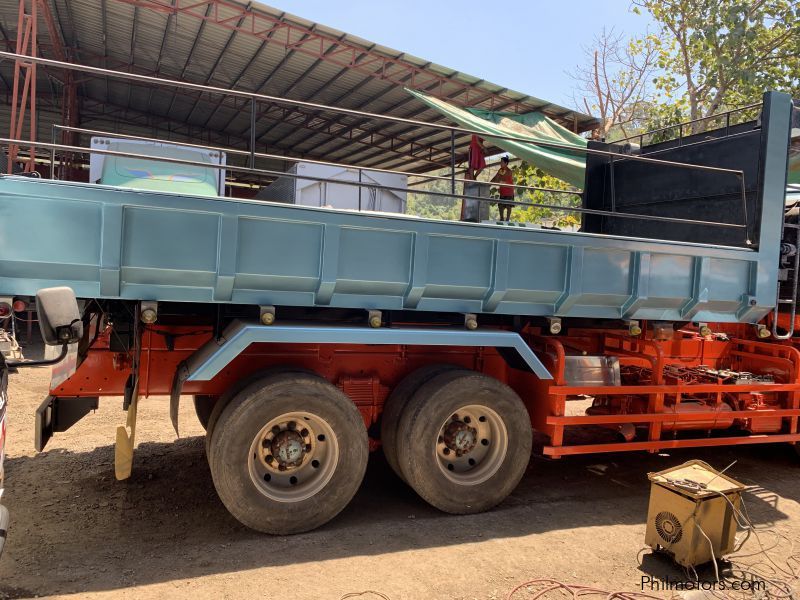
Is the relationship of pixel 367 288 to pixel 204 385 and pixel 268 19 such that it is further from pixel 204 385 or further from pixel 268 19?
pixel 268 19

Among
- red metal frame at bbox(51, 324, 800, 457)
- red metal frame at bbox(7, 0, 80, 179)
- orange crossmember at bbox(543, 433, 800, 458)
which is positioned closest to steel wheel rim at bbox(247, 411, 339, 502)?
A: red metal frame at bbox(51, 324, 800, 457)

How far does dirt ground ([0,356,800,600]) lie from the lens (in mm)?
3363

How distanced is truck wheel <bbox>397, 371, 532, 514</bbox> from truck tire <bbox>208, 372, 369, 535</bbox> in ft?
1.34

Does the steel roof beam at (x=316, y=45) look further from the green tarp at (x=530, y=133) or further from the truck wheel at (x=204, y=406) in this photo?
the truck wheel at (x=204, y=406)

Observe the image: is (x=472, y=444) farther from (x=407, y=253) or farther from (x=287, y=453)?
(x=407, y=253)

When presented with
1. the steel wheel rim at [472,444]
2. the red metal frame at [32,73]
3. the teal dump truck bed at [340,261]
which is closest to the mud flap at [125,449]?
the teal dump truck bed at [340,261]

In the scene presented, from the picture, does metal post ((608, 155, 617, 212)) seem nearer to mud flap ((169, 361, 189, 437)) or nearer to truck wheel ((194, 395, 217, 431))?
truck wheel ((194, 395, 217, 431))

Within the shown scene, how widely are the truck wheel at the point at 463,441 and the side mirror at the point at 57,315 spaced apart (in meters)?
2.38

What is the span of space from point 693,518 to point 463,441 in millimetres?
1603

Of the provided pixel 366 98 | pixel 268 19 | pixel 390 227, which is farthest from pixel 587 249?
pixel 366 98

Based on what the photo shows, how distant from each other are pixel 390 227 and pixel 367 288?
0.45m

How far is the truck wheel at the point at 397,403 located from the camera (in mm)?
4395

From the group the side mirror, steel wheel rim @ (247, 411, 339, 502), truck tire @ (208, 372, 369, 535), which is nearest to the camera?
the side mirror

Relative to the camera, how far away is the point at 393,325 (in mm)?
4402
